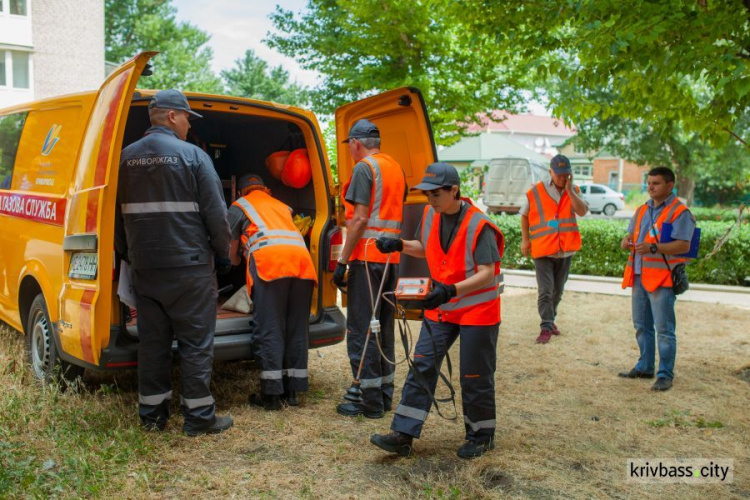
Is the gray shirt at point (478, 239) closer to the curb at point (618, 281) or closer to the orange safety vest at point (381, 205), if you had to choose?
the orange safety vest at point (381, 205)

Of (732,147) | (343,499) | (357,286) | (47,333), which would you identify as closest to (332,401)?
(357,286)

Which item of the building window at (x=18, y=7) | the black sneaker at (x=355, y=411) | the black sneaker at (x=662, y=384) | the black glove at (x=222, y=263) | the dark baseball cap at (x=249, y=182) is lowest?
the black sneaker at (x=355, y=411)

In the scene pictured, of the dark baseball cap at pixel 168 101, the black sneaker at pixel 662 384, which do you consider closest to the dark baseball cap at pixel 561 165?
the black sneaker at pixel 662 384

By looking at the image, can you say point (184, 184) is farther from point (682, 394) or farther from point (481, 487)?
point (682, 394)

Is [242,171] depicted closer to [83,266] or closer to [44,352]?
[44,352]

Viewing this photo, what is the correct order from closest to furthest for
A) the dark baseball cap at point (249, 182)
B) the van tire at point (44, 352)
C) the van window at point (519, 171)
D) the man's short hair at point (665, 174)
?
the van tire at point (44, 352), the dark baseball cap at point (249, 182), the man's short hair at point (665, 174), the van window at point (519, 171)

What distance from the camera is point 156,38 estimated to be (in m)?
41.1

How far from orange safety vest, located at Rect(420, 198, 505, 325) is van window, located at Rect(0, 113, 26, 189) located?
359 cm

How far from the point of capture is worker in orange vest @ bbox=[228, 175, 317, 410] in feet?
15.3

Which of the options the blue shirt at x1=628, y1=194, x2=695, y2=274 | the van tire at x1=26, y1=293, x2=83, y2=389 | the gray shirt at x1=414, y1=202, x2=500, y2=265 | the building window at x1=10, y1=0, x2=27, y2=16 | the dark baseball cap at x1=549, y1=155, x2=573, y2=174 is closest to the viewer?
the gray shirt at x1=414, y1=202, x2=500, y2=265

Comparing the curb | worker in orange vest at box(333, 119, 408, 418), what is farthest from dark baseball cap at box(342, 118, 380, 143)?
the curb

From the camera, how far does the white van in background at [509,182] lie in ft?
95.3

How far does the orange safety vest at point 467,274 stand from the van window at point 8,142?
3.59 meters

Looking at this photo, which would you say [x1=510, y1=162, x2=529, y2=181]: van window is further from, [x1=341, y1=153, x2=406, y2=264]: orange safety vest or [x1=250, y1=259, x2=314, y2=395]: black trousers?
[x1=250, y1=259, x2=314, y2=395]: black trousers
